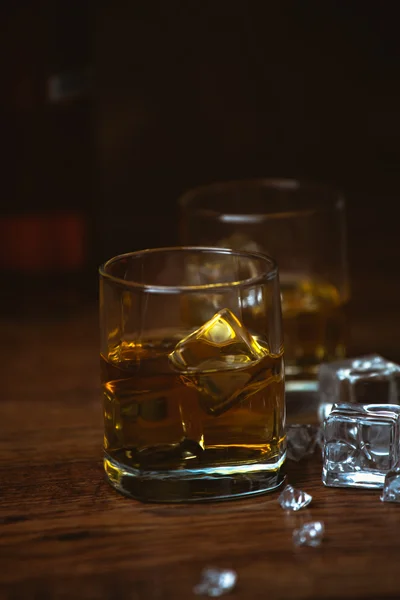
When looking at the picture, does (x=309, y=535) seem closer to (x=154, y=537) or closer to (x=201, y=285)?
(x=154, y=537)

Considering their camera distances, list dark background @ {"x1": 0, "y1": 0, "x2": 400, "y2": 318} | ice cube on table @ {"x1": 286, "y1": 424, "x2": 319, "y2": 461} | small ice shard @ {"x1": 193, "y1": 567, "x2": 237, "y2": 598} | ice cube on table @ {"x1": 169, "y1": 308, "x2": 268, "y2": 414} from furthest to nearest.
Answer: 1. dark background @ {"x1": 0, "y1": 0, "x2": 400, "y2": 318}
2. ice cube on table @ {"x1": 286, "y1": 424, "x2": 319, "y2": 461}
3. ice cube on table @ {"x1": 169, "y1": 308, "x2": 268, "y2": 414}
4. small ice shard @ {"x1": 193, "y1": 567, "x2": 237, "y2": 598}

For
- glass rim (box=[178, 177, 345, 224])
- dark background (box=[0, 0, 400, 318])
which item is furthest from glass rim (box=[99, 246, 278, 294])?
dark background (box=[0, 0, 400, 318])

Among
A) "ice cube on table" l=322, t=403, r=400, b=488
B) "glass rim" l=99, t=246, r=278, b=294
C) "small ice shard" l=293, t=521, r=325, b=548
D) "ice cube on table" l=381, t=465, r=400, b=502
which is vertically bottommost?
"small ice shard" l=293, t=521, r=325, b=548

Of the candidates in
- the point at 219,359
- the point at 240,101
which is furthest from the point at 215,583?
the point at 240,101

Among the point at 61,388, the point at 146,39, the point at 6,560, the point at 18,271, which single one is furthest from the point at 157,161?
the point at 6,560

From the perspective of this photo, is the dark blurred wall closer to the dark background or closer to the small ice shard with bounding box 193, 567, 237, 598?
the dark background

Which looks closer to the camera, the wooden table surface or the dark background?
the wooden table surface

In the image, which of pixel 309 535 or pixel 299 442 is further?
pixel 299 442
